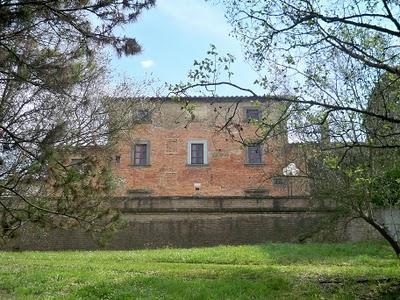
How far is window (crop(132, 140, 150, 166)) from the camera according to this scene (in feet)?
115

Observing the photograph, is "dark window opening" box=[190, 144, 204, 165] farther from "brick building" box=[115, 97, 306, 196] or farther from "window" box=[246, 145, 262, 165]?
"window" box=[246, 145, 262, 165]

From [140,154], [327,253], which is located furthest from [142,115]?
[327,253]

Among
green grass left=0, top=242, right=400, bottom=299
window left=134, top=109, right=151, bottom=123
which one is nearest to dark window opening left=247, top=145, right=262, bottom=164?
window left=134, top=109, right=151, bottom=123

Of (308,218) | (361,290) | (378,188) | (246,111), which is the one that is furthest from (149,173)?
(361,290)

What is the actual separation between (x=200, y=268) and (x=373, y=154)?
627cm

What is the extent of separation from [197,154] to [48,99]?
23.9 m

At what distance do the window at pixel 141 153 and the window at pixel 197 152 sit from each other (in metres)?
2.68

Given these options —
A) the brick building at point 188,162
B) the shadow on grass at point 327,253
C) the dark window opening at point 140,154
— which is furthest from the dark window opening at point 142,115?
the shadow on grass at point 327,253

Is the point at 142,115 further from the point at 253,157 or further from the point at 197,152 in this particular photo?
the point at 253,157

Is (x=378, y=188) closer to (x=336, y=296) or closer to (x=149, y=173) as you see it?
(x=336, y=296)

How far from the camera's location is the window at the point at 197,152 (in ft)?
115

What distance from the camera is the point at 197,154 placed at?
35250mm

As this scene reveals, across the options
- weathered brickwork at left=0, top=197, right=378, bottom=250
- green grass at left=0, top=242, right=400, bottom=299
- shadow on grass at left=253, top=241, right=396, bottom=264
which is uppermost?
weathered brickwork at left=0, top=197, right=378, bottom=250

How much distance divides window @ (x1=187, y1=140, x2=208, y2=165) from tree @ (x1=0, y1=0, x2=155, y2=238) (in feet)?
77.1
